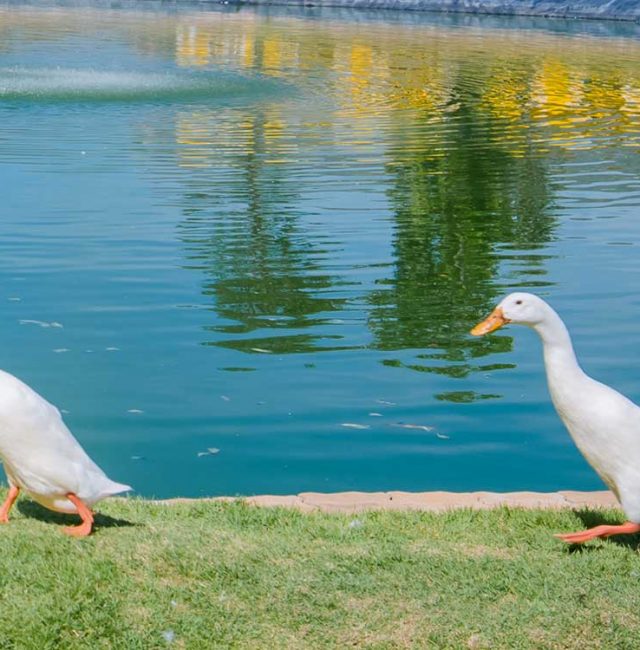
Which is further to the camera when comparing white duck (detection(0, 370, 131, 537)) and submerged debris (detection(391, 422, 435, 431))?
submerged debris (detection(391, 422, 435, 431))

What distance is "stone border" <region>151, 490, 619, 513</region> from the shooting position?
23.0 feet

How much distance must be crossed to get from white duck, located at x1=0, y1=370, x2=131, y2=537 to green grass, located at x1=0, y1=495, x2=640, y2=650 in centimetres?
19

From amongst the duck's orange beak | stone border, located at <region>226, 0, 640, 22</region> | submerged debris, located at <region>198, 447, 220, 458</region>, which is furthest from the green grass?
stone border, located at <region>226, 0, 640, 22</region>

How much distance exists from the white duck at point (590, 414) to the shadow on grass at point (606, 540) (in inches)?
2.1

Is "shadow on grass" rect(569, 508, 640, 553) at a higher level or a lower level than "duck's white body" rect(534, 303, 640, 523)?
lower

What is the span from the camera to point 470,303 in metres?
12.1

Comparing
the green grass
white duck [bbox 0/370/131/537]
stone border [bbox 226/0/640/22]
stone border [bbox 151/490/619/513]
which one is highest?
white duck [bbox 0/370/131/537]

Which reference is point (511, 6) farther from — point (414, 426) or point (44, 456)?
point (44, 456)

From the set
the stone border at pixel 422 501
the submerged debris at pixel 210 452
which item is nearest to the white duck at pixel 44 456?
the stone border at pixel 422 501

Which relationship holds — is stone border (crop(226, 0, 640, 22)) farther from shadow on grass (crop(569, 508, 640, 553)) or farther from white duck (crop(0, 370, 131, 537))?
white duck (crop(0, 370, 131, 537))

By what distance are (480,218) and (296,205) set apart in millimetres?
2115

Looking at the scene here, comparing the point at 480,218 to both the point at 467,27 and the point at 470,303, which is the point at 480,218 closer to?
the point at 470,303

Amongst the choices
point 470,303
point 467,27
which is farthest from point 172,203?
point 467,27

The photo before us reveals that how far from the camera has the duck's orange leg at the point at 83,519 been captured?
6.00 metres
